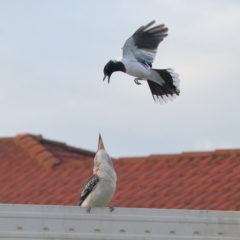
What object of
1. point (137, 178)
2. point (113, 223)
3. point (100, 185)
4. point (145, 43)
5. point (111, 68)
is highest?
point (145, 43)

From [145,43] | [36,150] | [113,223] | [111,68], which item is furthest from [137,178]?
[113,223]

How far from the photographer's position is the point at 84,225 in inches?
365

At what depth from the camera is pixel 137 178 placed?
13094 millimetres

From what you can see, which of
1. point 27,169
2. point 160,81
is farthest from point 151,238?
point 27,169

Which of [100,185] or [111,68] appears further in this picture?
[111,68]

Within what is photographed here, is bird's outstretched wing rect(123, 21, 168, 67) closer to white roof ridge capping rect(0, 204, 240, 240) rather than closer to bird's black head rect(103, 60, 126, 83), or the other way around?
bird's black head rect(103, 60, 126, 83)

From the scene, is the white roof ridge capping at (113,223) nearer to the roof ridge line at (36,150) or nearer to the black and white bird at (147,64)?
the black and white bird at (147,64)

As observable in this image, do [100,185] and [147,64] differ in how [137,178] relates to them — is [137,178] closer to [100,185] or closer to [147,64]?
[147,64]

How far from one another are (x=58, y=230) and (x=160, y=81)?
87.9 inches

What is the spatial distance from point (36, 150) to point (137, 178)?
2.44 m

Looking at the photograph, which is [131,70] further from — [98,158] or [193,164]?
[193,164]

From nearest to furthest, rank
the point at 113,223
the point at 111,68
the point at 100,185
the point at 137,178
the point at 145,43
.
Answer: the point at 113,223 → the point at 100,185 → the point at 111,68 → the point at 145,43 → the point at 137,178

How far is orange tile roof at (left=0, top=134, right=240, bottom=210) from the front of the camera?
11844 millimetres

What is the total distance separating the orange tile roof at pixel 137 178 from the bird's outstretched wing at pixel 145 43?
5.86ft
